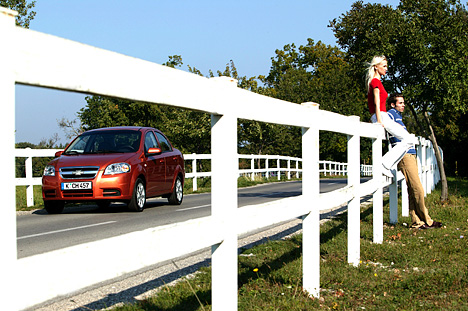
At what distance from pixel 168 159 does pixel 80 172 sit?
2.50 m

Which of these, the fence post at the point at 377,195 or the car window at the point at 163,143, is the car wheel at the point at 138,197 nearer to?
the car window at the point at 163,143

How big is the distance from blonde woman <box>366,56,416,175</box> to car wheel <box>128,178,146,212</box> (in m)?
5.42

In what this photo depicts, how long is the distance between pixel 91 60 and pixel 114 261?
0.72 metres

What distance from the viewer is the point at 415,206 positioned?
27.6 ft

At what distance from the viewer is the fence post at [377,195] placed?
7.07 meters

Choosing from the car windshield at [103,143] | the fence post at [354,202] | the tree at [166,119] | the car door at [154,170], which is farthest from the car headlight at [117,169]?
the tree at [166,119]

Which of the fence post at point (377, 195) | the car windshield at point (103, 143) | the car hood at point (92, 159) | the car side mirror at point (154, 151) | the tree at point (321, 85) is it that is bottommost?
the fence post at point (377, 195)

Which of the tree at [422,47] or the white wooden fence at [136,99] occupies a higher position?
the tree at [422,47]

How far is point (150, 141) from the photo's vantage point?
41.5 feet

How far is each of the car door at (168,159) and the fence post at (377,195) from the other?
659 centimetres

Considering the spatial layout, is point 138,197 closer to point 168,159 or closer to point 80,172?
point 80,172

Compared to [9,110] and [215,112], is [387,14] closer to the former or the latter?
[215,112]

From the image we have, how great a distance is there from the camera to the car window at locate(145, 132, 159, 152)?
40.6 feet

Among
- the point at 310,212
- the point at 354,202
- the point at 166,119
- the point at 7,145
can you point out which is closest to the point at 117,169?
the point at 354,202
